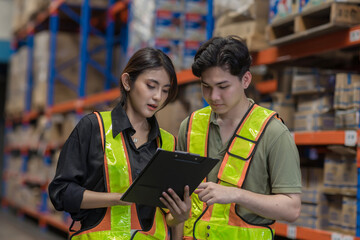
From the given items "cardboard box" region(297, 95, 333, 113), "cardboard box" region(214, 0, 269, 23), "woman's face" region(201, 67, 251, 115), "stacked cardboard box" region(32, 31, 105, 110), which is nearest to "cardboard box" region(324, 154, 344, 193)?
"cardboard box" region(297, 95, 333, 113)

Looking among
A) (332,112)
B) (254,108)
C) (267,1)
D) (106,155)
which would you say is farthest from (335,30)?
(106,155)

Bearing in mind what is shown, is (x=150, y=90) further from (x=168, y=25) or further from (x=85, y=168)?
(x=168, y=25)

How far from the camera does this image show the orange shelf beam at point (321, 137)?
3951 mm

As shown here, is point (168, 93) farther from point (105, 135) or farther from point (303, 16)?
point (303, 16)

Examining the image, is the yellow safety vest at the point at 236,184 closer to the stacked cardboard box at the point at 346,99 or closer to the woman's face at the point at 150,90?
the woman's face at the point at 150,90

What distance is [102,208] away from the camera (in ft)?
8.22

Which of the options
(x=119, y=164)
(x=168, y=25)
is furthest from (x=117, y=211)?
(x=168, y=25)

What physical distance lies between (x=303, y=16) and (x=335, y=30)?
1.01 feet

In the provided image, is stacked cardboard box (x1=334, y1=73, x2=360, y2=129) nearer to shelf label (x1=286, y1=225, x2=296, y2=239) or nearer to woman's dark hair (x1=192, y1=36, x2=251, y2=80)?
shelf label (x1=286, y1=225, x2=296, y2=239)

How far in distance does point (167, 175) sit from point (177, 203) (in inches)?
6.9

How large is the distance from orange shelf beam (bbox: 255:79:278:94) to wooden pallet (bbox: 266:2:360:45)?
23.5 inches

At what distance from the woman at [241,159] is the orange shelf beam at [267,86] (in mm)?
2554

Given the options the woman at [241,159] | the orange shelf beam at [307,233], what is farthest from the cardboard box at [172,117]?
the woman at [241,159]

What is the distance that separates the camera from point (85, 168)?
98.8 inches
